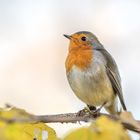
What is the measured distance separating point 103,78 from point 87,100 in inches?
5.8

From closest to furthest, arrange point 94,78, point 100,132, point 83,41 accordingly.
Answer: point 100,132, point 94,78, point 83,41

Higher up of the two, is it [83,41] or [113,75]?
[83,41]

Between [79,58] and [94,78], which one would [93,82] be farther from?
[79,58]

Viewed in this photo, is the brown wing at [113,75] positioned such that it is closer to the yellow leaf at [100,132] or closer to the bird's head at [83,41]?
the bird's head at [83,41]

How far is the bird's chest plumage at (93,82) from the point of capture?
7.06 ft

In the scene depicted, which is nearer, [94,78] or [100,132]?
[100,132]

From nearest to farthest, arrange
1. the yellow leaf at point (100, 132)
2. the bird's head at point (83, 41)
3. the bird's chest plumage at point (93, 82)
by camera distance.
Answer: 1. the yellow leaf at point (100, 132)
2. the bird's chest plumage at point (93, 82)
3. the bird's head at point (83, 41)

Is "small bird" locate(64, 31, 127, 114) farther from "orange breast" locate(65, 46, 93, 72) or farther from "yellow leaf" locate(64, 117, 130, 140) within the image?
"yellow leaf" locate(64, 117, 130, 140)

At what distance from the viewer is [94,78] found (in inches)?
84.9

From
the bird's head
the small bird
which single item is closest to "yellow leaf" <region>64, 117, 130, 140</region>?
the small bird

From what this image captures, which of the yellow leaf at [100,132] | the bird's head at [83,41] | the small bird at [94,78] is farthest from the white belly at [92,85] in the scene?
the yellow leaf at [100,132]

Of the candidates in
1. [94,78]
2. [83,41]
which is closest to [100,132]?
[94,78]

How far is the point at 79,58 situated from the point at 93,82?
15 cm

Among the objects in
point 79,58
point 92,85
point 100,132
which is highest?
point 100,132
